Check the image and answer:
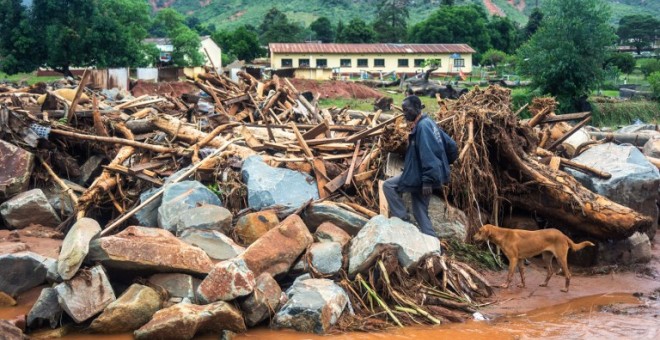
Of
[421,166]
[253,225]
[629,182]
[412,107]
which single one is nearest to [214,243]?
[253,225]

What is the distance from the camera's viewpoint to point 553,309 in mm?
7324

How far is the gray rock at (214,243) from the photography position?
7402mm

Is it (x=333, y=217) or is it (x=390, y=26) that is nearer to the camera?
(x=333, y=217)

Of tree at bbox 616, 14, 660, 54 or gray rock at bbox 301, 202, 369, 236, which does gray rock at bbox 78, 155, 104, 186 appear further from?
tree at bbox 616, 14, 660, 54

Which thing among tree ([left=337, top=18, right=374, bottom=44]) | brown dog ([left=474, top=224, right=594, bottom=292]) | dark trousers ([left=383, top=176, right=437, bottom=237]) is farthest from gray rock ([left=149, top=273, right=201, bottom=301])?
tree ([left=337, top=18, right=374, bottom=44])

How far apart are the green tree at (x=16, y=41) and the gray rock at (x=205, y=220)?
36.3 meters

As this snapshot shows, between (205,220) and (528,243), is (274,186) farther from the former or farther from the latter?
(528,243)

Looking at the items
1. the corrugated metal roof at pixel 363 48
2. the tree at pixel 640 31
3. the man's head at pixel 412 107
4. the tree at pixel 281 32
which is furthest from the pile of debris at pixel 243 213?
the tree at pixel 640 31

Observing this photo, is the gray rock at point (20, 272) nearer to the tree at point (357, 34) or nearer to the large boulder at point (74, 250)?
the large boulder at point (74, 250)

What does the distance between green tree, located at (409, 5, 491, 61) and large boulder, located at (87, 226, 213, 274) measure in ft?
229

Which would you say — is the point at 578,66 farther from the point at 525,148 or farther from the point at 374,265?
the point at 374,265

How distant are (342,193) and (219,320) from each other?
3.13 m

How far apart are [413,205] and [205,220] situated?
2.39 meters

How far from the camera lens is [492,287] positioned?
309 inches
